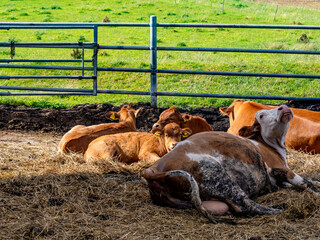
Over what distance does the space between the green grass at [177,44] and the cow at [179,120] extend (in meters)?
2.57

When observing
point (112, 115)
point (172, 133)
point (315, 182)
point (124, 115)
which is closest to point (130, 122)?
point (124, 115)

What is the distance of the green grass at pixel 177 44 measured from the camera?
34.4 ft

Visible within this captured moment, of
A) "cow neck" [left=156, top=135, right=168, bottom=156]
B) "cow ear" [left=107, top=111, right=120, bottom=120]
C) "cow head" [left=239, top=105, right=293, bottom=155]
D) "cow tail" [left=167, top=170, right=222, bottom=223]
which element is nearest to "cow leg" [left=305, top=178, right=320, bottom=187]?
"cow head" [left=239, top=105, right=293, bottom=155]

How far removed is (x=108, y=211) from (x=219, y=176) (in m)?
0.98

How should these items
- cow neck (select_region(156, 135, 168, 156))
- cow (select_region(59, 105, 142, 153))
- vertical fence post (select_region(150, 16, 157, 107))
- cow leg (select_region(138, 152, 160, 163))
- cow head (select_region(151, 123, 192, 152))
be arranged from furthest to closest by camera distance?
1. vertical fence post (select_region(150, 16, 157, 107))
2. cow (select_region(59, 105, 142, 153))
3. cow neck (select_region(156, 135, 168, 156))
4. cow leg (select_region(138, 152, 160, 163))
5. cow head (select_region(151, 123, 192, 152))

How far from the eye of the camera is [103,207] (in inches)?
161

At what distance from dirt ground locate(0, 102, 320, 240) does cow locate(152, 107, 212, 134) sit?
697 mm

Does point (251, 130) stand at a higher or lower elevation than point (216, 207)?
higher

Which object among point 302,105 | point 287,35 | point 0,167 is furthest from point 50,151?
point 287,35

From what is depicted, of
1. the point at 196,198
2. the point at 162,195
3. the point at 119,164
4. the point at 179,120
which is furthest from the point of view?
the point at 179,120

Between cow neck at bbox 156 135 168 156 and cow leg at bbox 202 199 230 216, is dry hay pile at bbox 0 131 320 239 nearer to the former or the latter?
cow leg at bbox 202 199 230 216

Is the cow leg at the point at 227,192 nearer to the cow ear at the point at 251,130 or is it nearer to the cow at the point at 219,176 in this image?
the cow at the point at 219,176

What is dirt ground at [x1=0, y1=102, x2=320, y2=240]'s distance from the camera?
11.3 ft

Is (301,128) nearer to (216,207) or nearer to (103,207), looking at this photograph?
(216,207)
